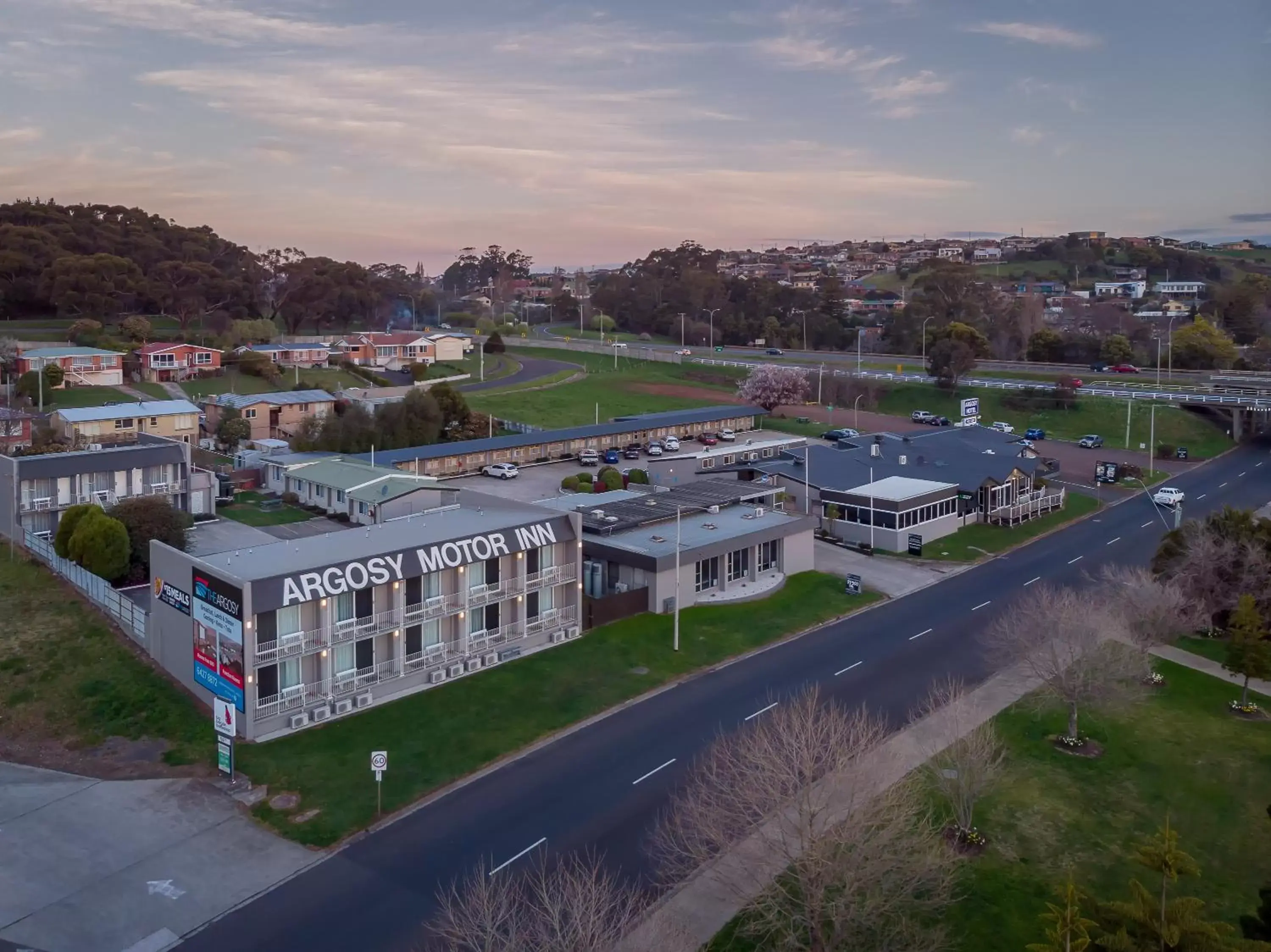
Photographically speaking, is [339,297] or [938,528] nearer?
[938,528]

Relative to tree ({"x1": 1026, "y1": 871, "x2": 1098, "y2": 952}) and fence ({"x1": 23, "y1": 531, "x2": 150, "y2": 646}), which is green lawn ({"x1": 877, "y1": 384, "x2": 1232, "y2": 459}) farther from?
tree ({"x1": 1026, "y1": 871, "x2": 1098, "y2": 952})

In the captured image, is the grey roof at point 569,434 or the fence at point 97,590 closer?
the fence at point 97,590

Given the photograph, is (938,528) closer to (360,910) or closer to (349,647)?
(349,647)

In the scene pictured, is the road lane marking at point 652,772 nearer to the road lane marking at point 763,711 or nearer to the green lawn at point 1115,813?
the road lane marking at point 763,711

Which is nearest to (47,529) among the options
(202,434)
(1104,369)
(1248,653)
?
(202,434)

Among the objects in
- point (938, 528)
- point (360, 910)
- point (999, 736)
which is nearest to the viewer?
point (360, 910)

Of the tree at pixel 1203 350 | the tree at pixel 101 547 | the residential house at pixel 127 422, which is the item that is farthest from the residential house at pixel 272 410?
the tree at pixel 1203 350
